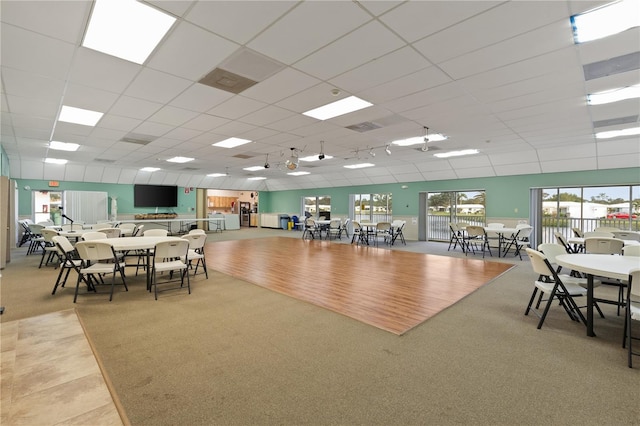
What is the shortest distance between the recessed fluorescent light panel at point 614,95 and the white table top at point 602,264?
2.62m

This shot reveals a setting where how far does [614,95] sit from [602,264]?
3.17 meters

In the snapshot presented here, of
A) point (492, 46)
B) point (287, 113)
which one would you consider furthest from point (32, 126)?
point (492, 46)

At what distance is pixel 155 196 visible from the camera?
47.2 feet

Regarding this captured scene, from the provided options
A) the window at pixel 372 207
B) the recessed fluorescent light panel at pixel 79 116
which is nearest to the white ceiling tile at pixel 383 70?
the recessed fluorescent light panel at pixel 79 116

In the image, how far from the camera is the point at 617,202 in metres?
8.57

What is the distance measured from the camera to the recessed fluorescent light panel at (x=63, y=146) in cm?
766

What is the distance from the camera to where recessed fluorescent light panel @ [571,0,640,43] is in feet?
8.20

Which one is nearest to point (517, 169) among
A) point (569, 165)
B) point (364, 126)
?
point (569, 165)

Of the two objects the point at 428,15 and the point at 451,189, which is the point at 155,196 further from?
A: the point at 428,15

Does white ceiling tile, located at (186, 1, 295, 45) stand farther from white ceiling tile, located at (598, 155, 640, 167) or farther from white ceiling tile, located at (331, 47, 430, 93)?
white ceiling tile, located at (598, 155, 640, 167)

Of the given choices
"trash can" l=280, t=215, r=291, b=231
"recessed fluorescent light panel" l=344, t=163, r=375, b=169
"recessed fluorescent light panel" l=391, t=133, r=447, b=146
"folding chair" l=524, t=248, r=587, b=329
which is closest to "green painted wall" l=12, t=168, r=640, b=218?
"recessed fluorescent light panel" l=344, t=163, r=375, b=169

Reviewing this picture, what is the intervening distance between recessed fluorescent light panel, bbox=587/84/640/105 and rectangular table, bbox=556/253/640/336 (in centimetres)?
262

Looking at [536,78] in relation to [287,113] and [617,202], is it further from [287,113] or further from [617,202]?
[617,202]

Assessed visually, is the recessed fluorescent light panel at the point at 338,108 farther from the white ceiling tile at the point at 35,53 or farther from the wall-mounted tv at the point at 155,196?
the wall-mounted tv at the point at 155,196
